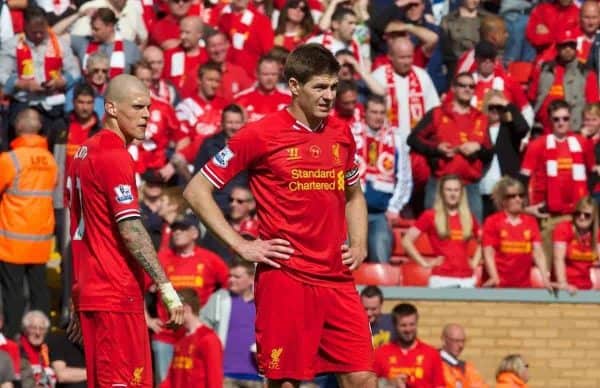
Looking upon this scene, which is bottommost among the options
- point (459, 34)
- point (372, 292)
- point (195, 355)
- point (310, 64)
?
point (195, 355)

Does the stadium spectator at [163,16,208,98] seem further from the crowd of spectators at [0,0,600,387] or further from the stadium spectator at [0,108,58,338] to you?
the stadium spectator at [0,108,58,338]

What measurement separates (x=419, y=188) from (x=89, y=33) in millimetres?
3771

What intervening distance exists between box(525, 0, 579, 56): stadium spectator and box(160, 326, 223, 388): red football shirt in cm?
747

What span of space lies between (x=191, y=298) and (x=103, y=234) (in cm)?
418

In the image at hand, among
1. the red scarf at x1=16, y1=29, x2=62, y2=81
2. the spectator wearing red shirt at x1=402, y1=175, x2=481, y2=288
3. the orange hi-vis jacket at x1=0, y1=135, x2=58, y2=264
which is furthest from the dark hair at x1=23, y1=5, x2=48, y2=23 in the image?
the spectator wearing red shirt at x1=402, y1=175, x2=481, y2=288

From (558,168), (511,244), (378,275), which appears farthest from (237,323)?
(558,168)

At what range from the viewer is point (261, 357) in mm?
10500

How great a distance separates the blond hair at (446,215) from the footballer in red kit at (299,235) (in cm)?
662

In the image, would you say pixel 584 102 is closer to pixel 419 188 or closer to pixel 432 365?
pixel 419 188

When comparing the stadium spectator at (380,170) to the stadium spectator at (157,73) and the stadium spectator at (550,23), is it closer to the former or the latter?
the stadium spectator at (157,73)

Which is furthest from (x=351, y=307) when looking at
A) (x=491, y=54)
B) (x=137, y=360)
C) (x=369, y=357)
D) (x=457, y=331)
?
(x=491, y=54)

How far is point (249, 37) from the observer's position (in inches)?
795

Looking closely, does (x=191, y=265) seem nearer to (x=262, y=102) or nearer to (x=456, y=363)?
(x=456, y=363)

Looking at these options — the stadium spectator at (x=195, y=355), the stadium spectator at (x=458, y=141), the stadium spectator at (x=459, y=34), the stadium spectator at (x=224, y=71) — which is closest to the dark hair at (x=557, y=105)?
the stadium spectator at (x=458, y=141)
